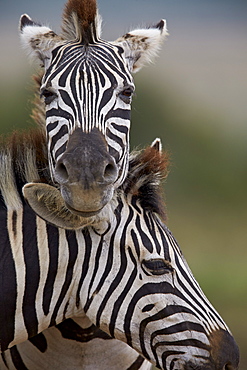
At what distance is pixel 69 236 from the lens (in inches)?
178

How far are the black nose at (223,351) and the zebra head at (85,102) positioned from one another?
46.1 inches

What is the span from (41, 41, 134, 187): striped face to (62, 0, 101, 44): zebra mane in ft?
0.25

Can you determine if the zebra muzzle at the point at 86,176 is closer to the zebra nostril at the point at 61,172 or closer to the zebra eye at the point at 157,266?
the zebra nostril at the point at 61,172

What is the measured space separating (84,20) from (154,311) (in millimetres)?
2174

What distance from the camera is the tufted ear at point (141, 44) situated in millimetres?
5207

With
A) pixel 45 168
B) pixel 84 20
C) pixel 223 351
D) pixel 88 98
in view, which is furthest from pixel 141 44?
pixel 223 351

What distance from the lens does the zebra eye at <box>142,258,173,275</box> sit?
4453mm

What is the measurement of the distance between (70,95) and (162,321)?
1690 mm

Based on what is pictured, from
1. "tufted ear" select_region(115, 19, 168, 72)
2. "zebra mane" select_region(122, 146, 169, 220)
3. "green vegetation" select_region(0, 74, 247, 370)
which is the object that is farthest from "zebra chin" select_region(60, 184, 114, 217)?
"green vegetation" select_region(0, 74, 247, 370)

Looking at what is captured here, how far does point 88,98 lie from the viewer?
464 cm

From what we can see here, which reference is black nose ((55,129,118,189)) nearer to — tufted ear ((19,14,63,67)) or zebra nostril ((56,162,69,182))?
zebra nostril ((56,162,69,182))

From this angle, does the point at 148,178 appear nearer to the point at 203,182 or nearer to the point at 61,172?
the point at 61,172

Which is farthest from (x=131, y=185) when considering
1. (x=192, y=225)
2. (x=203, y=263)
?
(x=192, y=225)

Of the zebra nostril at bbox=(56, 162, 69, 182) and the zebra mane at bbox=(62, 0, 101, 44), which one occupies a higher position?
the zebra mane at bbox=(62, 0, 101, 44)
